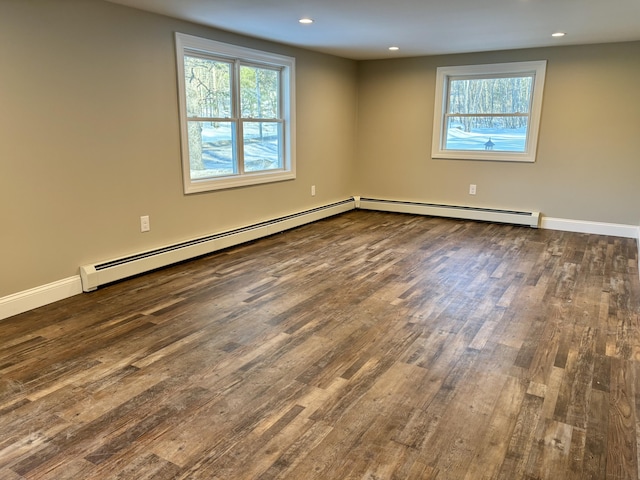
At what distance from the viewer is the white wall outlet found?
3.93 meters

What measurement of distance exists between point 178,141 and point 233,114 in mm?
806

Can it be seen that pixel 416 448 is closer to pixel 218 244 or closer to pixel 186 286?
pixel 186 286

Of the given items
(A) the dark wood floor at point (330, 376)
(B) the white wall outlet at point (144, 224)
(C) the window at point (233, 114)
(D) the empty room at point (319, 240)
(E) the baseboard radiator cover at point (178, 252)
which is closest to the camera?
(A) the dark wood floor at point (330, 376)

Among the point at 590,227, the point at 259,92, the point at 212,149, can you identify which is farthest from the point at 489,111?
the point at 212,149

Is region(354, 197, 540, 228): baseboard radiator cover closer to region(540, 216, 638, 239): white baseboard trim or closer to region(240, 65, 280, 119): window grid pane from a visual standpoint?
region(540, 216, 638, 239): white baseboard trim

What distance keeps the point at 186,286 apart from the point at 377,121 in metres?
4.10

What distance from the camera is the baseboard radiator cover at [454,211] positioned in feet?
18.9

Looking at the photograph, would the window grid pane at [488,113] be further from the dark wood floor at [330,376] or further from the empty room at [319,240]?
the dark wood floor at [330,376]

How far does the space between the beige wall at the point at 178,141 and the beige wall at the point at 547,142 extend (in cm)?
1

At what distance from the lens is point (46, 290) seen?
324cm

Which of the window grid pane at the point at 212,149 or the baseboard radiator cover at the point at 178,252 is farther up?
the window grid pane at the point at 212,149

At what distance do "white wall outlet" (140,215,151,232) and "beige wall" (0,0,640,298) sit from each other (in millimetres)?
59

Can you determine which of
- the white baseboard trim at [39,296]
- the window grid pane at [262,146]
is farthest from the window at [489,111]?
the white baseboard trim at [39,296]

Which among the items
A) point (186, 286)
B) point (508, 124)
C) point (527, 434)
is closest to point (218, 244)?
point (186, 286)
